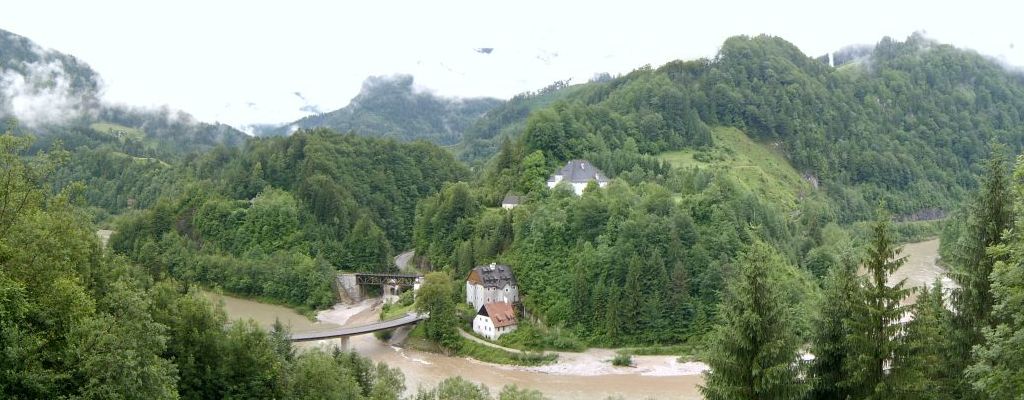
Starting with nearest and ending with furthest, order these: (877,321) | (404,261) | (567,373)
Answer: (877,321) < (567,373) < (404,261)

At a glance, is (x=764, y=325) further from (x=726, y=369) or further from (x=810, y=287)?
(x=810, y=287)

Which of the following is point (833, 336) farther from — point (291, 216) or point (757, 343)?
point (291, 216)

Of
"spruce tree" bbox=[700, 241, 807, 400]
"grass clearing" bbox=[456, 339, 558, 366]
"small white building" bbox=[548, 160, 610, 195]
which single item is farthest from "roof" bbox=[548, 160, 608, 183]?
"spruce tree" bbox=[700, 241, 807, 400]

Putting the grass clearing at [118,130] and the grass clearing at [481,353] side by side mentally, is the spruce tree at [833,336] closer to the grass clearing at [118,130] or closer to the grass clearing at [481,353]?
the grass clearing at [481,353]

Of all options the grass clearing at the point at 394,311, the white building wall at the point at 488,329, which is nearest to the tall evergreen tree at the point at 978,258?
the white building wall at the point at 488,329

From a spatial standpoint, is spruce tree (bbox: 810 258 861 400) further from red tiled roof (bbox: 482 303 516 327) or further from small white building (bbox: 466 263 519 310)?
small white building (bbox: 466 263 519 310)

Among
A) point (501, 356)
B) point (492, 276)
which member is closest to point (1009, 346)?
point (501, 356)

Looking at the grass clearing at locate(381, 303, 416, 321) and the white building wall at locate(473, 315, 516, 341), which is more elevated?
the grass clearing at locate(381, 303, 416, 321)
